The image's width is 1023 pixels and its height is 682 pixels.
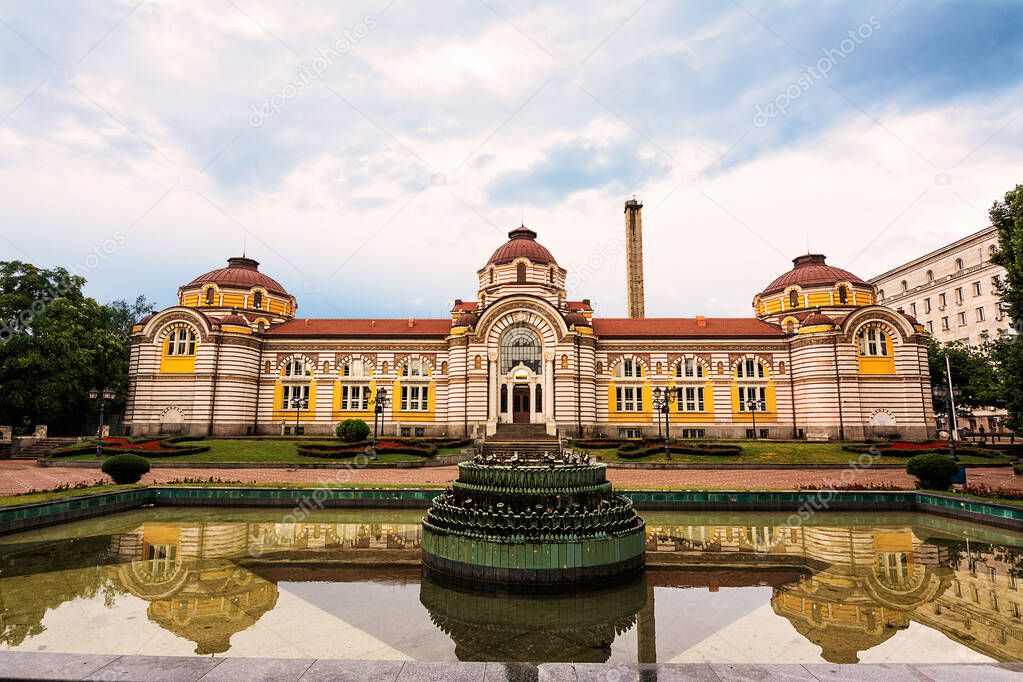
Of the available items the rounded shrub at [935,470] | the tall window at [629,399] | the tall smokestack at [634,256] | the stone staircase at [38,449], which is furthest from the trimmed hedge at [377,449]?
the tall smokestack at [634,256]

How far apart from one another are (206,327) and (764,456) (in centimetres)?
4302

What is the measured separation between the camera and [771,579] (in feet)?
34.1

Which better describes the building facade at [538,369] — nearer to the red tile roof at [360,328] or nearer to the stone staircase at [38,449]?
the red tile roof at [360,328]

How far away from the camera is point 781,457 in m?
35.1

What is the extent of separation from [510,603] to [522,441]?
105ft

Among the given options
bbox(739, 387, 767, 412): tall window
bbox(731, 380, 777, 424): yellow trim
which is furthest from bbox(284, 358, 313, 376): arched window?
bbox(739, 387, 767, 412): tall window

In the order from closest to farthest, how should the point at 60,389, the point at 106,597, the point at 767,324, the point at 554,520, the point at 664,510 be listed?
the point at 106,597 < the point at 554,520 < the point at 664,510 < the point at 60,389 < the point at 767,324

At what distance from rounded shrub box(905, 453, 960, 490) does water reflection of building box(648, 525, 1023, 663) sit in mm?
7482

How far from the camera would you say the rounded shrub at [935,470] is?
21109mm

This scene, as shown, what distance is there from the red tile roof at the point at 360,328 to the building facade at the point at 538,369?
0.19 metres

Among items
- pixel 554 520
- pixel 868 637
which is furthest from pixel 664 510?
pixel 868 637

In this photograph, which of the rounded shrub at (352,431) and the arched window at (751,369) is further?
the arched window at (751,369)

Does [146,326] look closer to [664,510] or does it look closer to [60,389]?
[60,389]

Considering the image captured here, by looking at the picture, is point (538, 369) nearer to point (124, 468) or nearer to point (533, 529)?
point (124, 468)
